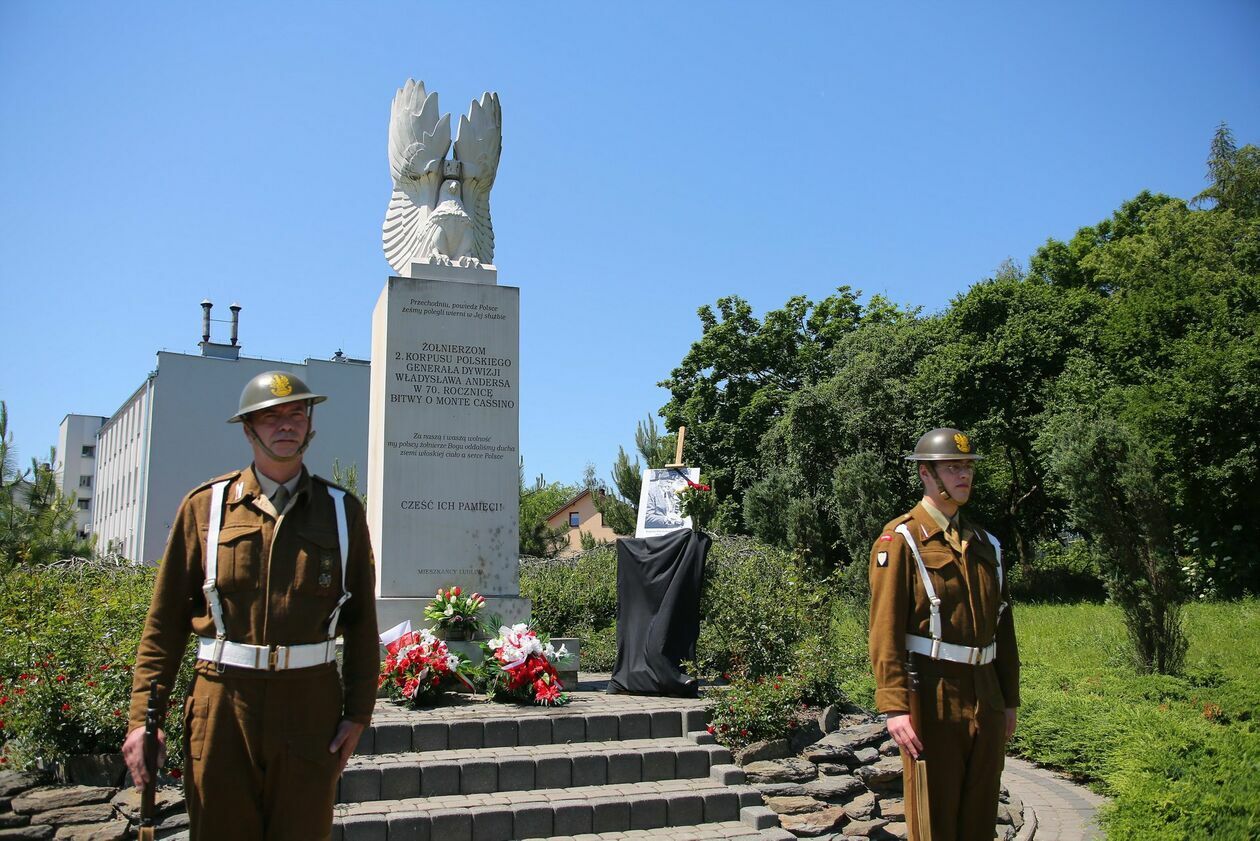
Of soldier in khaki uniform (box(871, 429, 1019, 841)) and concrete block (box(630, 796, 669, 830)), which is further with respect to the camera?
concrete block (box(630, 796, 669, 830))

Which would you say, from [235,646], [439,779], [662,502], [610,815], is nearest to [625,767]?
[610,815]

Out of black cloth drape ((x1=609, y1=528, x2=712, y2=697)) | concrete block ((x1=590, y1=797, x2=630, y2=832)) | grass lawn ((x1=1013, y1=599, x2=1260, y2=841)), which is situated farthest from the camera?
black cloth drape ((x1=609, y1=528, x2=712, y2=697))

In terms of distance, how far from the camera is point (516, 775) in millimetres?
6414

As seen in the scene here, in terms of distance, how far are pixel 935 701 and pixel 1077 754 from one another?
495cm

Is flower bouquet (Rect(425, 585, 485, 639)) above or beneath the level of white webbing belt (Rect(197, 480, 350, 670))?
beneath

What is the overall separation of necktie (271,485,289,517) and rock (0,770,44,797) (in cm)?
385

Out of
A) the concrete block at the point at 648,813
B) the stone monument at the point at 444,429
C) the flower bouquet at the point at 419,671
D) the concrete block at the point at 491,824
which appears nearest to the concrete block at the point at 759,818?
the concrete block at the point at 648,813

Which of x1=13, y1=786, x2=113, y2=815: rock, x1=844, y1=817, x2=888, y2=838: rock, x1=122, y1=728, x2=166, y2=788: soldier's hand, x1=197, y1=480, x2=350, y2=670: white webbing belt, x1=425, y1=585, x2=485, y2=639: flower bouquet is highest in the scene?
x1=197, y1=480, x2=350, y2=670: white webbing belt

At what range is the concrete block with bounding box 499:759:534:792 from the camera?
20.9 feet

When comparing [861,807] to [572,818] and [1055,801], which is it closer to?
[1055,801]

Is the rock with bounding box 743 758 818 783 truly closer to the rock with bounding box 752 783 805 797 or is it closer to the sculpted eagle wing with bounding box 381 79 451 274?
the rock with bounding box 752 783 805 797

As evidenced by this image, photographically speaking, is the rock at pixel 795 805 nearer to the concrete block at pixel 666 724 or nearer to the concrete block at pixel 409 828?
the concrete block at pixel 666 724

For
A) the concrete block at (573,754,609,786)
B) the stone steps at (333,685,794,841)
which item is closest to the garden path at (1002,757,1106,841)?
the stone steps at (333,685,794,841)

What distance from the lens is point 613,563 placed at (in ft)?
49.1
